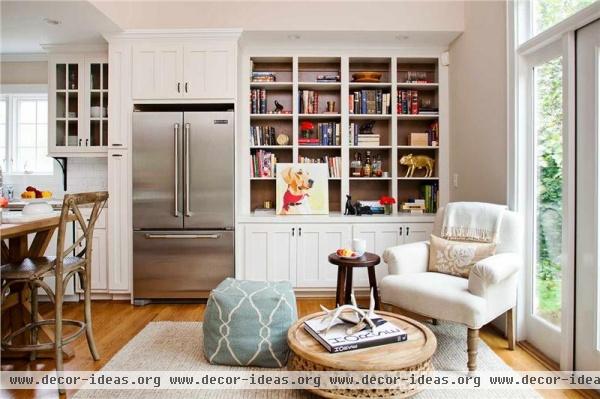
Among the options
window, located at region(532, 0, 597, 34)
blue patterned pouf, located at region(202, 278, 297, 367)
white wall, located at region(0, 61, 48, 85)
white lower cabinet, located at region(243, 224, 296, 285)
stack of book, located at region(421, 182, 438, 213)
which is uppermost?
white wall, located at region(0, 61, 48, 85)

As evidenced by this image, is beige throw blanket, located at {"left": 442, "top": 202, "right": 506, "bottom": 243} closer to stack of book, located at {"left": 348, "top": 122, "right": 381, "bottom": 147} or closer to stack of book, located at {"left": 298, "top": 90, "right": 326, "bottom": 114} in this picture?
stack of book, located at {"left": 348, "top": 122, "right": 381, "bottom": 147}

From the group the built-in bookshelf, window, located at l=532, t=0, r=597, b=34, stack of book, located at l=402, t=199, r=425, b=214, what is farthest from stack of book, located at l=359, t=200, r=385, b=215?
window, located at l=532, t=0, r=597, b=34

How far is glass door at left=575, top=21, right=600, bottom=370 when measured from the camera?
2.09 meters

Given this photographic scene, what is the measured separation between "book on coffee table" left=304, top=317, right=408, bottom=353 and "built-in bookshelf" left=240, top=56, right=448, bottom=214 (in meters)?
2.15

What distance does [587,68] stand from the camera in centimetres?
216

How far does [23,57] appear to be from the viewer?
4406mm

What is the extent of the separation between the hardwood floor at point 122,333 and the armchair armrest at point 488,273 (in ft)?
1.92

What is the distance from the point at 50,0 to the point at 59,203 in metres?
1.80

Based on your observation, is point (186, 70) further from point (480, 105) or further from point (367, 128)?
point (480, 105)

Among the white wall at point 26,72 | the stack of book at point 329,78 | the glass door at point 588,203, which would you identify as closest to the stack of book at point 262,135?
the stack of book at point 329,78

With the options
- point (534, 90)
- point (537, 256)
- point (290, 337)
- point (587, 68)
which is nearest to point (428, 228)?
point (537, 256)

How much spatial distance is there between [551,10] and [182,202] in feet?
10.4

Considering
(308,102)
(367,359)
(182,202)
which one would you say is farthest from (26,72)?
(367,359)

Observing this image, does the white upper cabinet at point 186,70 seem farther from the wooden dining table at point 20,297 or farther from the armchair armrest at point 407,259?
the armchair armrest at point 407,259
